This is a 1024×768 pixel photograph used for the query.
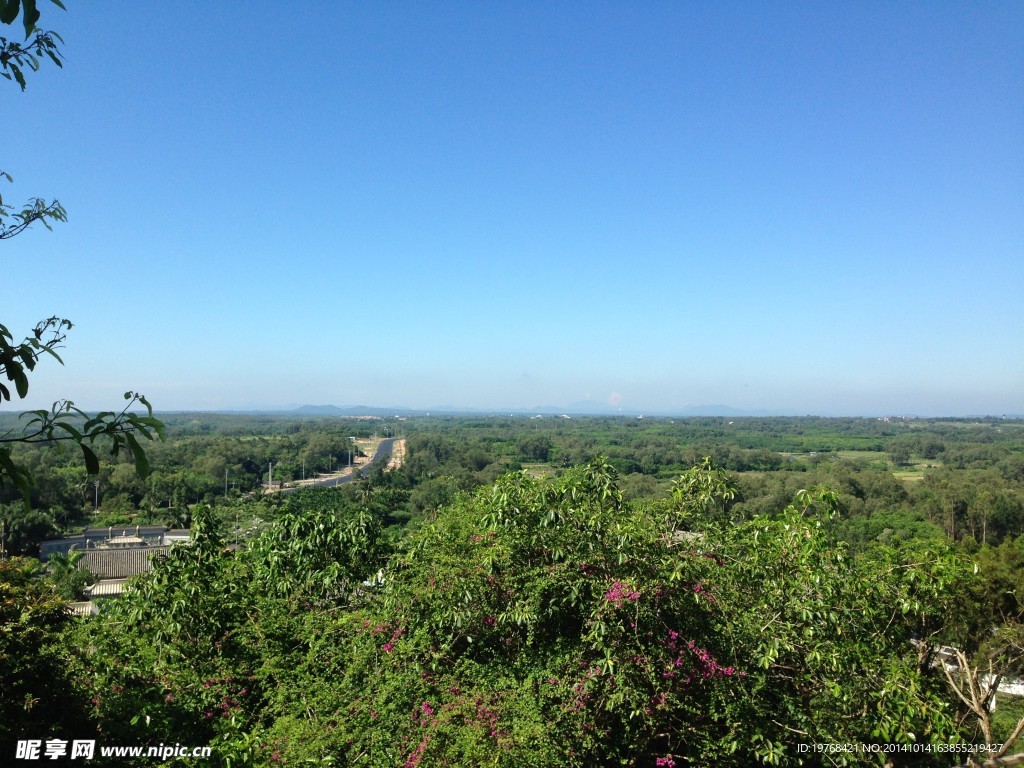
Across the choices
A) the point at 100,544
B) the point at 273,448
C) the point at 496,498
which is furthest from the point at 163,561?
the point at 273,448

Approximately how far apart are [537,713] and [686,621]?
4.40 ft

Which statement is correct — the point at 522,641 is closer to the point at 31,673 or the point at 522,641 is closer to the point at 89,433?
the point at 31,673

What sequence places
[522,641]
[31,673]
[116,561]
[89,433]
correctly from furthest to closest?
[116,561] → [522,641] → [31,673] → [89,433]

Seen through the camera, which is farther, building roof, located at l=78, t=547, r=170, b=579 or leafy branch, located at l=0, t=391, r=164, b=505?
building roof, located at l=78, t=547, r=170, b=579

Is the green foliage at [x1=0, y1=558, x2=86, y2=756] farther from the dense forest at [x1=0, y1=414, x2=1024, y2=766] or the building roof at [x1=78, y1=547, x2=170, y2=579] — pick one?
the building roof at [x1=78, y1=547, x2=170, y2=579]

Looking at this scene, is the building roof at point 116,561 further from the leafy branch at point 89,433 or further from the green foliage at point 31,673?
the leafy branch at point 89,433

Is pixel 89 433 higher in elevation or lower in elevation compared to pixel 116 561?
higher

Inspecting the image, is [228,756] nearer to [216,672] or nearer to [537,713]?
[537,713]

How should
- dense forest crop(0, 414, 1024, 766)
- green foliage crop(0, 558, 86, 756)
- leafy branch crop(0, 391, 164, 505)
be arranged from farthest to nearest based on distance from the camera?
dense forest crop(0, 414, 1024, 766), green foliage crop(0, 558, 86, 756), leafy branch crop(0, 391, 164, 505)

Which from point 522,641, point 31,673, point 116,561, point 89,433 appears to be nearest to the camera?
point 89,433

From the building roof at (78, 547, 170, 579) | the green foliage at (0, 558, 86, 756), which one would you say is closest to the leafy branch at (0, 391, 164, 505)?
the green foliage at (0, 558, 86, 756)

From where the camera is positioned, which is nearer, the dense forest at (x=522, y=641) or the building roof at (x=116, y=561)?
the dense forest at (x=522, y=641)

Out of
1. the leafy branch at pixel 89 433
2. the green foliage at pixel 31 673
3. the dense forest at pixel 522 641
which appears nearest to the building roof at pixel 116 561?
the dense forest at pixel 522 641

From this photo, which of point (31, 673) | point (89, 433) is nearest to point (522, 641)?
point (31, 673)
